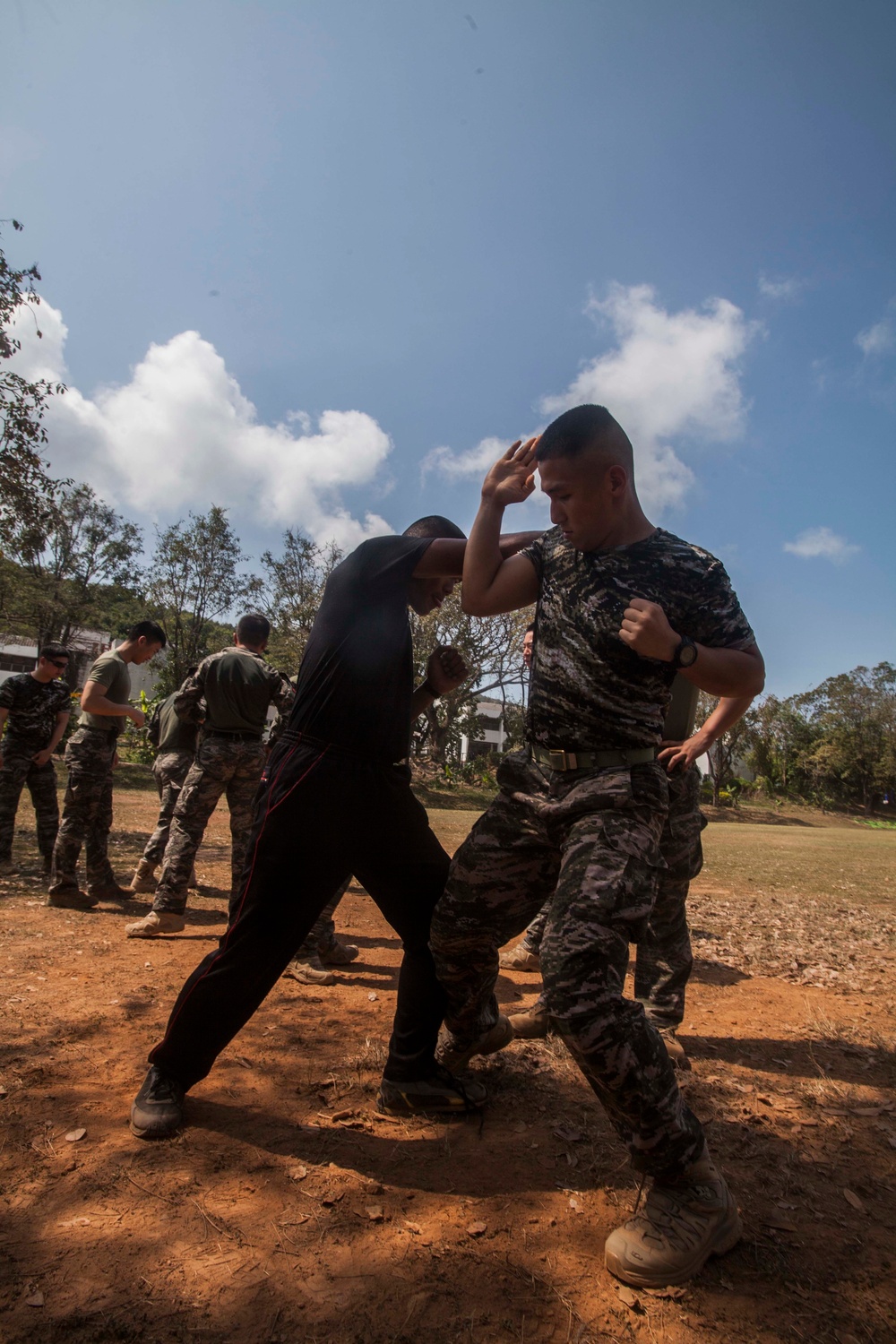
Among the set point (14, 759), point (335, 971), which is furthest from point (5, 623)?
point (335, 971)

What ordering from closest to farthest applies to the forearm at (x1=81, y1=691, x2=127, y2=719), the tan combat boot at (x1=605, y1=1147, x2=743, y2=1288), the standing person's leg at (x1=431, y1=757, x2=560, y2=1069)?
1. the tan combat boot at (x1=605, y1=1147, x2=743, y2=1288)
2. the standing person's leg at (x1=431, y1=757, x2=560, y2=1069)
3. the forearm at (x1=81, y1=691, x2=127, y2=719)

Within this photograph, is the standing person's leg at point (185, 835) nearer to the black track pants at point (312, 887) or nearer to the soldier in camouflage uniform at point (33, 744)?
the soldier in camouflage uniform at point (33, 744)

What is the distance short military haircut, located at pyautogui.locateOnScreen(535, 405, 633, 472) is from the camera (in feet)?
7.84

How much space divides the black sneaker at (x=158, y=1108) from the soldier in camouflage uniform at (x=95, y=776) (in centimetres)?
372

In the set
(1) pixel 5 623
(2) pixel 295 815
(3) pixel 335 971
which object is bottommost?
(3) pixel 335 971

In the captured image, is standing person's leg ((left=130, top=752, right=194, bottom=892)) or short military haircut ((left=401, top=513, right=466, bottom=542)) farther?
standing person's leg ((left=130, top=752, right=194, bottom=892))

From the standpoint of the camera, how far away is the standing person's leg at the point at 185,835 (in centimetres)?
512

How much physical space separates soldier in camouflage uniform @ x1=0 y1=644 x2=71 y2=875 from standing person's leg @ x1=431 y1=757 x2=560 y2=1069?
18.8ft

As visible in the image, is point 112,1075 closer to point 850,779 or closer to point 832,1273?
point 832,1273

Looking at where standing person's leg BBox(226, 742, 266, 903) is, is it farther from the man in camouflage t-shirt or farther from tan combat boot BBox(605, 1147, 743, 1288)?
tan combat boot BBox(605, 1147, 743, 1288)

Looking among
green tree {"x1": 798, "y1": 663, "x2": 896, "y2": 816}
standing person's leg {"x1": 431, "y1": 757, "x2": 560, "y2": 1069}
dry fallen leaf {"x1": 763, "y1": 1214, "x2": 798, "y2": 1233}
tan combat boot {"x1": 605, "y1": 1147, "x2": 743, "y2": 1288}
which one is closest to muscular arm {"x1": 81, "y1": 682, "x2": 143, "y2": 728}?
standing person's leg {"x1": 431, "y1": 757, "x2": 560, "y2": 1069}

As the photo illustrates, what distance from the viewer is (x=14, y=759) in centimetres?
700

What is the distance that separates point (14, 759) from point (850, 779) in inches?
2064

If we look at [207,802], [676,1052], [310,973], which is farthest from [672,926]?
[207,802]
